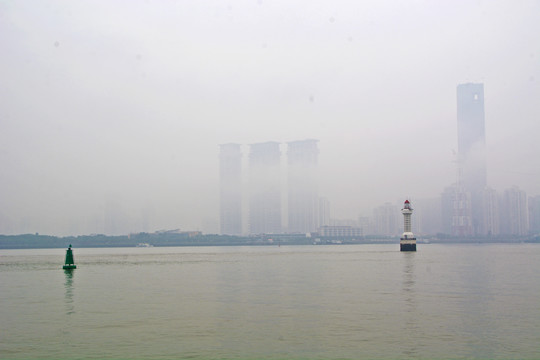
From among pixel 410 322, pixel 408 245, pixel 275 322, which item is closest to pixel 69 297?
pixel 275 322

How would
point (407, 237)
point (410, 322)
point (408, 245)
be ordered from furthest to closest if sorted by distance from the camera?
point (407, 237) < point (408, 245) < point (410, 322)

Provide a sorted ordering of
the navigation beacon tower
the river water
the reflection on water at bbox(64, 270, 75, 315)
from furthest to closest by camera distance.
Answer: the navigation beacon tower < the reflection on water at bbox(64, 270, 75, 315) < the river water

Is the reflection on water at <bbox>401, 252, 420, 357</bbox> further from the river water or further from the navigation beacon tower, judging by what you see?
the navigation beacon tower

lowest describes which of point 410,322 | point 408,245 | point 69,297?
point 408,245

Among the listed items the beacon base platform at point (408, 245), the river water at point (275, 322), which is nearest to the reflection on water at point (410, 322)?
the river water at point (275, 322)

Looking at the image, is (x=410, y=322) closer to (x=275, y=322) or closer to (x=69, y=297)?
(x=275, y=322)

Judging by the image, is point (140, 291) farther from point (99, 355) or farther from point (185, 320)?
point (99, 355)

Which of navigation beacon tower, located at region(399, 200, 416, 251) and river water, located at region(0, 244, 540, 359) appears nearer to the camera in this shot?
river water, located at region(0, 244, 540, 359)

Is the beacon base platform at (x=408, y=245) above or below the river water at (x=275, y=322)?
below

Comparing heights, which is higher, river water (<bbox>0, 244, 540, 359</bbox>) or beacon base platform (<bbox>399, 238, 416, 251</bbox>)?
river water (<bbox>0, 244, 540, 359</bbox>)

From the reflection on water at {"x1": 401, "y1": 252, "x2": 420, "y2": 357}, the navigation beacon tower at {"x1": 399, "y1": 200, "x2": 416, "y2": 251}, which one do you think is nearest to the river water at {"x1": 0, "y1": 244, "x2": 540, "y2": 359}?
the reflection on water at {"x1": 401, "y1": 252, "x2": 420, "y2": 357}

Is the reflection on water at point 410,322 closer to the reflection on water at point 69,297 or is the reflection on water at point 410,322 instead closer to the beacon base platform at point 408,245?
the reflection on water at point 69,297
